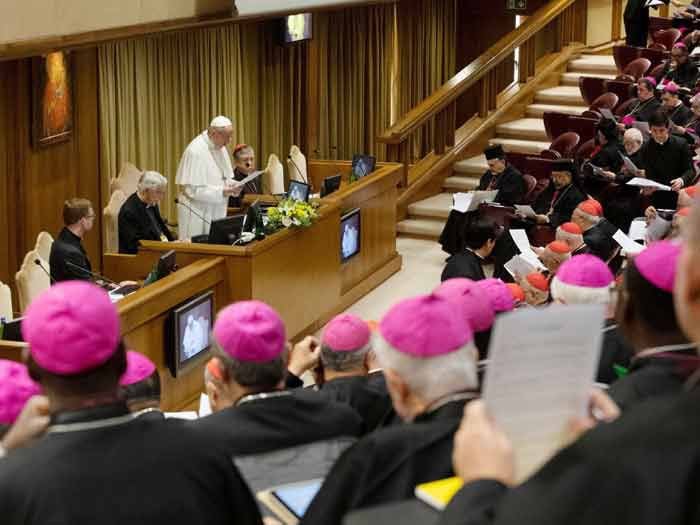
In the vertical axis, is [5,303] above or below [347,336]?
below

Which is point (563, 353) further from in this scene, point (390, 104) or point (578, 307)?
point (390, 104)

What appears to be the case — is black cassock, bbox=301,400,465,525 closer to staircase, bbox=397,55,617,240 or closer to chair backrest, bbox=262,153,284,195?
chair backrest, bbox=262,153,284,195

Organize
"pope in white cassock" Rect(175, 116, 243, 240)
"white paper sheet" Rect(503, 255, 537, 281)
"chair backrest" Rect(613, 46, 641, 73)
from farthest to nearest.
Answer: "chair backrest" Rect(613, 46, 641, 73) → "pope in white cassock" Rect(175, 116, 243, 240) → "white paper sheet" Rect(503, 255, 537, 281)

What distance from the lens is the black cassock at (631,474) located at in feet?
4.18

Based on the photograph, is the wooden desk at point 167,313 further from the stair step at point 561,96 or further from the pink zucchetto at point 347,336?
the stair step at point 561,96

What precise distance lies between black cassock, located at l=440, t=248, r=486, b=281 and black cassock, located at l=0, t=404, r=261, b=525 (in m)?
5.48

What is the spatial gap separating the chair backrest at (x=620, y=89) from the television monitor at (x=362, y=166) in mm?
4046

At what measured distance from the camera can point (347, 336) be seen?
14.3 ft

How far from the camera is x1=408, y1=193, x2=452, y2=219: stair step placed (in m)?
13.9

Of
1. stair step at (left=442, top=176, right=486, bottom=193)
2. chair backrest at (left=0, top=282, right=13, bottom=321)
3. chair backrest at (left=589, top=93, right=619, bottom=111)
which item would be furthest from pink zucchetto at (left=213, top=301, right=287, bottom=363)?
stair step at (left=442, top=176, right=486, bottom=193)

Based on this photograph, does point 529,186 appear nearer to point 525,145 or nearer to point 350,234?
point 350,234

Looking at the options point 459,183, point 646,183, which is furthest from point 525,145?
point 646,183

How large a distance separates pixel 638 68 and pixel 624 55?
1.17 metres

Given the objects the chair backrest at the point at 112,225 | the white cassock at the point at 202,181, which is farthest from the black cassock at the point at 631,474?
the white cassock at the point at 202,181
